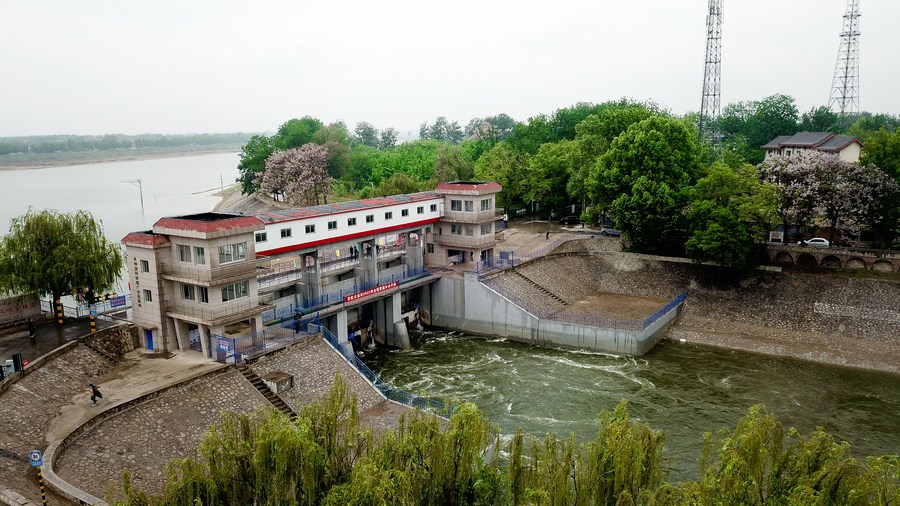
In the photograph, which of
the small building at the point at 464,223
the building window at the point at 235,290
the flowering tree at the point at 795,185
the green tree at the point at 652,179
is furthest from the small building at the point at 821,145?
the building window at the point at 235,290

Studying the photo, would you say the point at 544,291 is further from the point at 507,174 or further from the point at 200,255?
the point at 200,255

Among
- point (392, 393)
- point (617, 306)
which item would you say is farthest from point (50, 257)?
point (617, 306)

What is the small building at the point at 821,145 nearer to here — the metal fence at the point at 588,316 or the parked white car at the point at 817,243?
the parked white car at the point at 817,243

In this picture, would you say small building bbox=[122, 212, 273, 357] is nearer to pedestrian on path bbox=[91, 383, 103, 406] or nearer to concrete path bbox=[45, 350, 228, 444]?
concrete path bbox=[45, 350, 228, 444]

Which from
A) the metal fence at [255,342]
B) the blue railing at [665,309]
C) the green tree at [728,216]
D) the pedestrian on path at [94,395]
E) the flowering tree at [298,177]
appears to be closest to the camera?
the pedestrian on path at [94,395]

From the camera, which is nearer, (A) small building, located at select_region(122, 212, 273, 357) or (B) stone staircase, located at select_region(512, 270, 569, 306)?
(A) small building, located at select_region(122, 212, 273, 357)

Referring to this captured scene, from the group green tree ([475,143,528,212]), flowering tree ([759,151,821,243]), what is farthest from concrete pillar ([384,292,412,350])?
green tree ([475,143,528,212])

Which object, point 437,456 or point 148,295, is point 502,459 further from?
point 148,295
